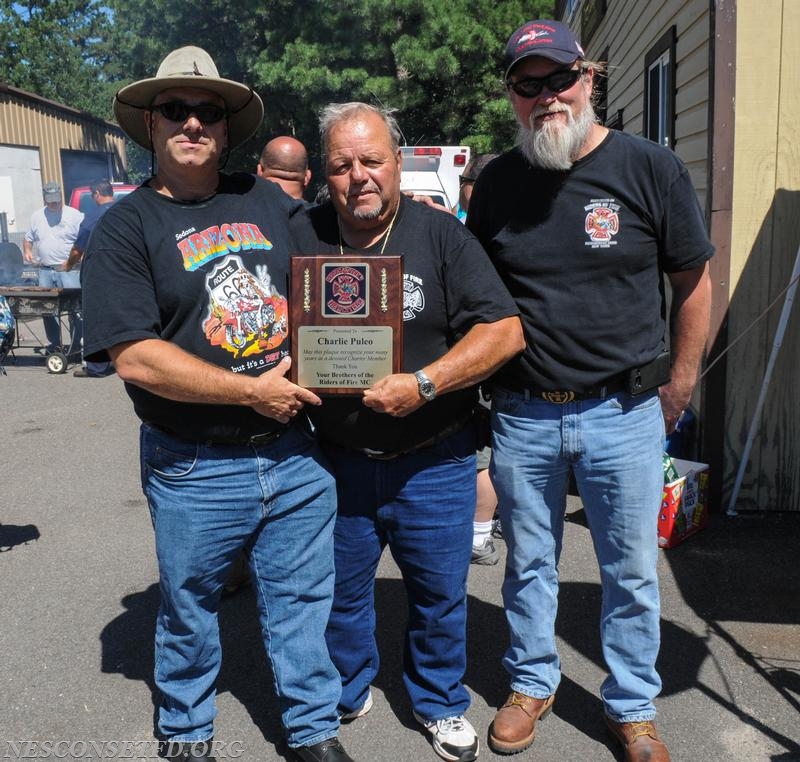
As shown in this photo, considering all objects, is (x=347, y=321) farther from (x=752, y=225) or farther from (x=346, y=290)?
(x=752, y=225)

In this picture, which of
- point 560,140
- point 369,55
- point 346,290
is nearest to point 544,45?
point 560,140

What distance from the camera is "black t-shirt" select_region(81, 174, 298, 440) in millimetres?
2518

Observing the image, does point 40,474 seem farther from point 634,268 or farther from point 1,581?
point 634,268

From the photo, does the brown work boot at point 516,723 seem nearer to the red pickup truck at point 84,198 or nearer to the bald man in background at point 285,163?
the bald man in background at point 285,163

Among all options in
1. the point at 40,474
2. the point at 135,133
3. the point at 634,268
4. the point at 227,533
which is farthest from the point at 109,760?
the point at 40,474

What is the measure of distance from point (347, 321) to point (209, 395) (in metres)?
0.44

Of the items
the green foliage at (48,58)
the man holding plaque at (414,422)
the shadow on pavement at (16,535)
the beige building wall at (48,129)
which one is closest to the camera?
the man holding plaque at (414,422)

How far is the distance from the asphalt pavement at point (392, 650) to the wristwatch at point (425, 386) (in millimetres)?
1270

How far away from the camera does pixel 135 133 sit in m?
2.99

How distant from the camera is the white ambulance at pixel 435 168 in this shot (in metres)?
15.0

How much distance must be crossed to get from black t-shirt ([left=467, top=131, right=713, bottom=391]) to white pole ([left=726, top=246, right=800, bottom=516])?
2.34 metres

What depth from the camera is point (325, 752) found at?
2863mm

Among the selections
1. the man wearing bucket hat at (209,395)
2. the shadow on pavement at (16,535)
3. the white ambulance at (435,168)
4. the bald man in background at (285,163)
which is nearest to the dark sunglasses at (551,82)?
the man wearing bucket hat at (209,395)

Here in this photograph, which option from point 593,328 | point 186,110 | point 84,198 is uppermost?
point 84,198
